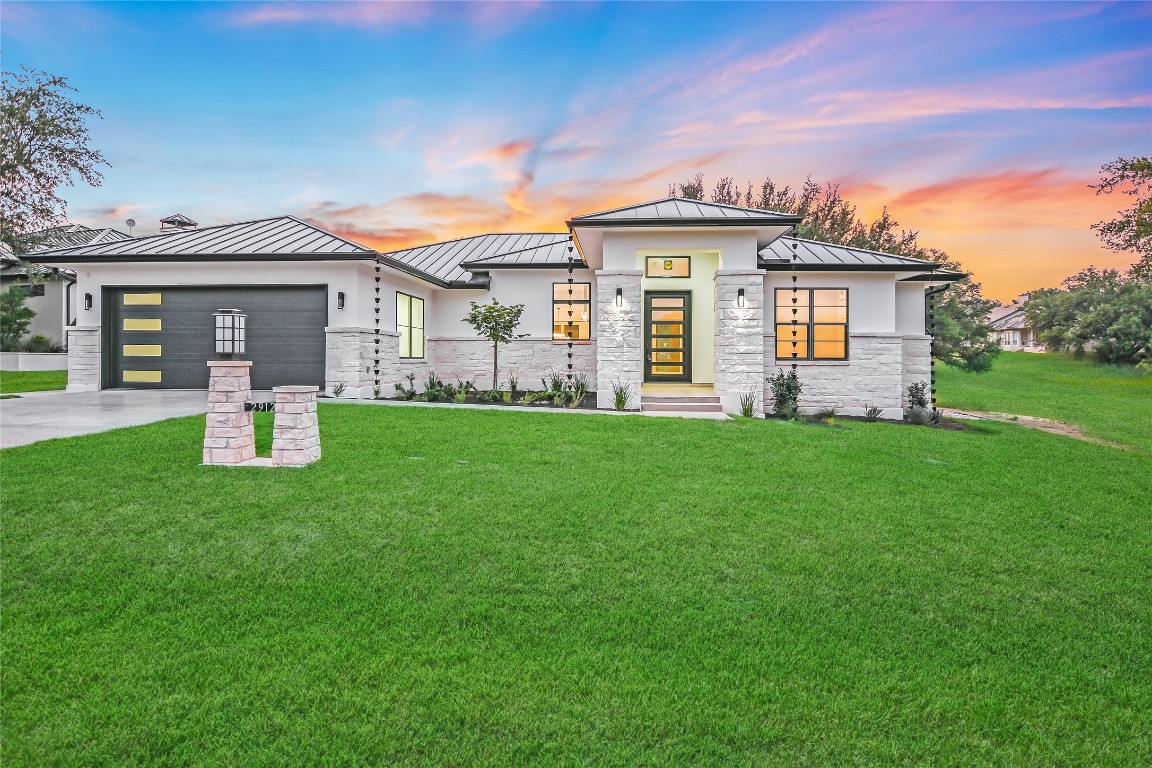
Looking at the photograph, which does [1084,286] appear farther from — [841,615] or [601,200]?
[841,615]

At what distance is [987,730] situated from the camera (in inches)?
89.4

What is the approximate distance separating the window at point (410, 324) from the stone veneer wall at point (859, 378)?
30.1ft

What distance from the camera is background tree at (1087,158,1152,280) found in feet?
37.1

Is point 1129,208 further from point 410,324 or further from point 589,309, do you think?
point 410,324

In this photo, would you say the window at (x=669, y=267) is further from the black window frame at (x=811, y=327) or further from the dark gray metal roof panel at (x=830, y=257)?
the black window frame at (x=811, y=327)

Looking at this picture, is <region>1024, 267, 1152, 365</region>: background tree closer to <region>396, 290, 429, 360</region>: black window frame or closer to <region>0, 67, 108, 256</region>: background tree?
<region>396, 290, 429, 360</region>: black window frame

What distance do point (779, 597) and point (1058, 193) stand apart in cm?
1436

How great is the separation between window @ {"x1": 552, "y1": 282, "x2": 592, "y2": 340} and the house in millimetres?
57

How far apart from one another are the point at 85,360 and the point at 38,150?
6349mm

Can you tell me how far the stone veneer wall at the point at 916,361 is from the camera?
44.6 ft

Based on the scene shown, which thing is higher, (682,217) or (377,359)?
(682,217)

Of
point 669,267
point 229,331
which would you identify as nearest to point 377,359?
point 229,331

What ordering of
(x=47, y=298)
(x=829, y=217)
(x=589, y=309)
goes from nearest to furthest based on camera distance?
(x=589, y=309), (x=47, y=298), (x=829, y=217)

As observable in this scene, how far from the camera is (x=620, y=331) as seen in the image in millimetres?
11305
